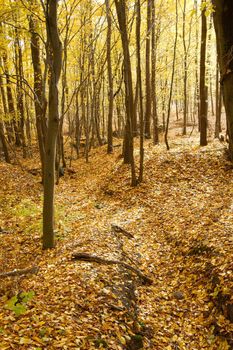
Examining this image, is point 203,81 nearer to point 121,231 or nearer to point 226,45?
point 121,231

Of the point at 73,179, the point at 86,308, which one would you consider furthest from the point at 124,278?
the point at 73,179

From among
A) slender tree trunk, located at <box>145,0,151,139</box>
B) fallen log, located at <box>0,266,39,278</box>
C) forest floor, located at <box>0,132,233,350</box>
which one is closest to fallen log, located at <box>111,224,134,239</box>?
forest floor, located at <box>0,132,233,350</box>

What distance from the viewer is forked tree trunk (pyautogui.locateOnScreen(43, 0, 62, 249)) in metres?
5.90

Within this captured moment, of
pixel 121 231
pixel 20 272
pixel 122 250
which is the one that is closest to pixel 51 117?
pixel 20 272

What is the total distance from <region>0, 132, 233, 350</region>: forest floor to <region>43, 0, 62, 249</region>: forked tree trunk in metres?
0.77

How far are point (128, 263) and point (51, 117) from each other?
12.7 ft

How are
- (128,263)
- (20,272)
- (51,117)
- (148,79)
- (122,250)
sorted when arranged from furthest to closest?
(148,79)
(122,250)
(128,263)
(51,117)
(20,272)

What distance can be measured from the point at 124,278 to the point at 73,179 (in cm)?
1105

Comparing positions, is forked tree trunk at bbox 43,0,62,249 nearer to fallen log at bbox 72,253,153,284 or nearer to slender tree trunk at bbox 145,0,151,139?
fallen log at bbox 72,253,153,284

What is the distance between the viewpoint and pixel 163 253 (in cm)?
795

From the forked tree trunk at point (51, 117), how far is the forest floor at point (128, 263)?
773mm

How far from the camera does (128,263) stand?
7.08 metres

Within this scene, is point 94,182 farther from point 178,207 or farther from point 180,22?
point 180,22

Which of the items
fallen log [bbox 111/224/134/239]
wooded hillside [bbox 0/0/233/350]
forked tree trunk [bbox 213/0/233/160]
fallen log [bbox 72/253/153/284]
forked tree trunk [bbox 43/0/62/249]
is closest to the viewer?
forked tree trunk [bbox 213/0/233/160]
